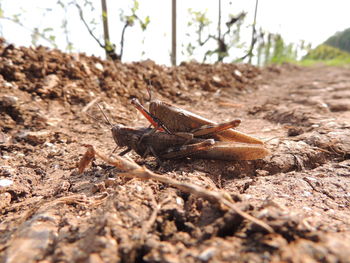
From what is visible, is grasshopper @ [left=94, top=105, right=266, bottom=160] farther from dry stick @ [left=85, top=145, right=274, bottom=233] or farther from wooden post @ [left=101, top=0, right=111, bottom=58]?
wooden post @ [left=101, top=0, right=111, bottom=58]

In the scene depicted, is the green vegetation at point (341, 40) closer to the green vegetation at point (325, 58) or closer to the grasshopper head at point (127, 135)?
the green vegetation at point (325, 58)

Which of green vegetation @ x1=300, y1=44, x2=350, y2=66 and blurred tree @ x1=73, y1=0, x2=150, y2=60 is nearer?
blurred tree @ x1=73, y1=0, x2=150, y2=60

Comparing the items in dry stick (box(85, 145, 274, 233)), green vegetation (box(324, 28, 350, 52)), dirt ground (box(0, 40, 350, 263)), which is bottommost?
dirt ground (box(0, 40, 350, 263))

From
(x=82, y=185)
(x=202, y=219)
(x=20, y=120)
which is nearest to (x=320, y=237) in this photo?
(x=202, y=219)

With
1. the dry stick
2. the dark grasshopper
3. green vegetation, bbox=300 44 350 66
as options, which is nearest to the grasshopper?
the dark grasshopper

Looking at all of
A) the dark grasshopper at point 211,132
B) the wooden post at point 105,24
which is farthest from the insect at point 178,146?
the wooden post at point 105,24

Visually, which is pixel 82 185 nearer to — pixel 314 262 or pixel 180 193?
pixel 180 193
